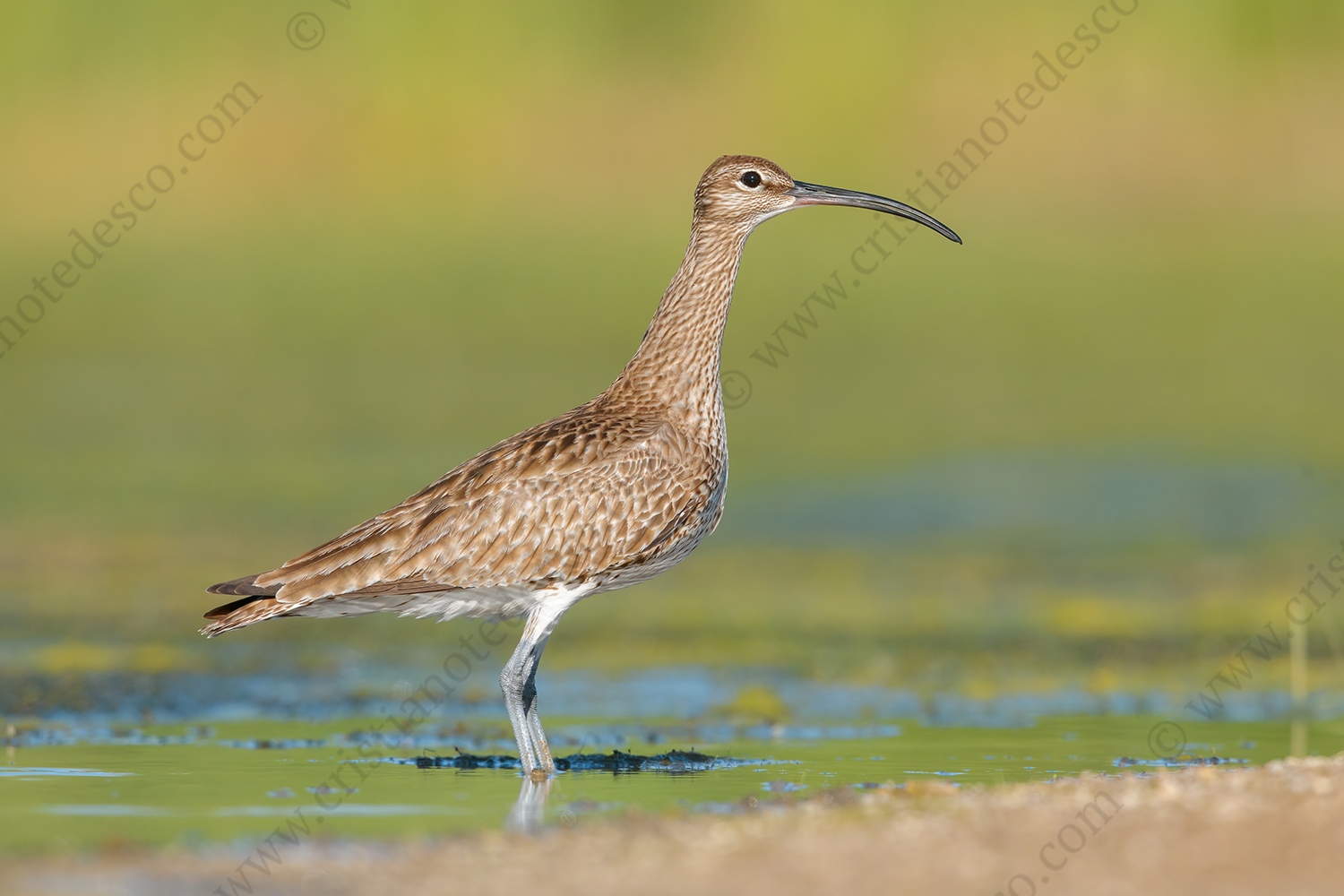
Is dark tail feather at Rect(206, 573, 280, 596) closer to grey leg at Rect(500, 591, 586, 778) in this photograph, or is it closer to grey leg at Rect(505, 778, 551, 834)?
grey leg at Rect(500, 591, 586, 778)

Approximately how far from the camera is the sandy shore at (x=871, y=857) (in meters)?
6.87

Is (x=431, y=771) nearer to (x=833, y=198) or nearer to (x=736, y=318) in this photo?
(x=833, y=198)

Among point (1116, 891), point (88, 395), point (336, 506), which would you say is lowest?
point (1116, 891)

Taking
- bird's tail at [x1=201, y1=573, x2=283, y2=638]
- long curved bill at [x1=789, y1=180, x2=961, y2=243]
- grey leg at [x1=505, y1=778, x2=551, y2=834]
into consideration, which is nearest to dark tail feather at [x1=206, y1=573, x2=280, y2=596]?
bird's tail at [x1=201, y1=573, x2=283, y2=638]

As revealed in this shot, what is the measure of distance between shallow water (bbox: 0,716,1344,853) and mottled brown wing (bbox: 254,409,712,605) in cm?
84

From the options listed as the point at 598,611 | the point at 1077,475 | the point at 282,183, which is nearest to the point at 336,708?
the point at 598,611

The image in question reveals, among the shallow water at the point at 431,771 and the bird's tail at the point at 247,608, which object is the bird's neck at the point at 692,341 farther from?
the bird's tail at the point at 247,608

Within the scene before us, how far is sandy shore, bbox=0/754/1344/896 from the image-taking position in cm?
687

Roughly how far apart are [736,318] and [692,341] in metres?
15.4

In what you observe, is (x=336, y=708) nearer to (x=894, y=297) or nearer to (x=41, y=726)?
(x=41, y=726)

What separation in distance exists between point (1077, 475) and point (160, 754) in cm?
1210

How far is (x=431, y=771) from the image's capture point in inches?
393

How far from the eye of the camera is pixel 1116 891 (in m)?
6.78

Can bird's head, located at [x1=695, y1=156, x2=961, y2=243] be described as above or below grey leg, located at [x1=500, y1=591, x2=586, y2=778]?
above
